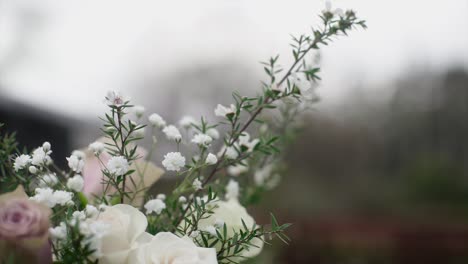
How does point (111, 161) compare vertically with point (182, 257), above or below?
above

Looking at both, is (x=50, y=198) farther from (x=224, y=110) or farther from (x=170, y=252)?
(x=224, y=110)

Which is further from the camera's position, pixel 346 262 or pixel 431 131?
pixel 431 131

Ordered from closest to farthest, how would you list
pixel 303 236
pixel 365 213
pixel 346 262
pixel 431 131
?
pixel 346 262 → pixel 303 236 → pixel 365 213 → pixel 431 131

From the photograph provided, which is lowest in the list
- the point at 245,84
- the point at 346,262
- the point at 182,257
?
the point at 182,257

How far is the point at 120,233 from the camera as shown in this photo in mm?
564

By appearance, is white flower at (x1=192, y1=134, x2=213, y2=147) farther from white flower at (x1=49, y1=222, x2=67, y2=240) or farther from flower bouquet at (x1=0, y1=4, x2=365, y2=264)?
white flower at (x1=49, y1=222, x2=67, y2=240)

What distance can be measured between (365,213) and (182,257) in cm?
1056

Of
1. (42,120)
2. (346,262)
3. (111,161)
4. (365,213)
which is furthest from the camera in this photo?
(365,213)

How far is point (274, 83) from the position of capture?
753 millimetres

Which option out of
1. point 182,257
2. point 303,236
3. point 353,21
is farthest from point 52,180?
point 303,236

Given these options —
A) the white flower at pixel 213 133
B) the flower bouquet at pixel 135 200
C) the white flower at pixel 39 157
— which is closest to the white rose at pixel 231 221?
the flower bouquet at pixel 135 200

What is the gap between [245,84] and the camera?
13352 mm

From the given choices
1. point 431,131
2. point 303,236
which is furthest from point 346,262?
point 431,131

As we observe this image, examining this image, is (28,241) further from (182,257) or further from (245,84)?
(245,84)
